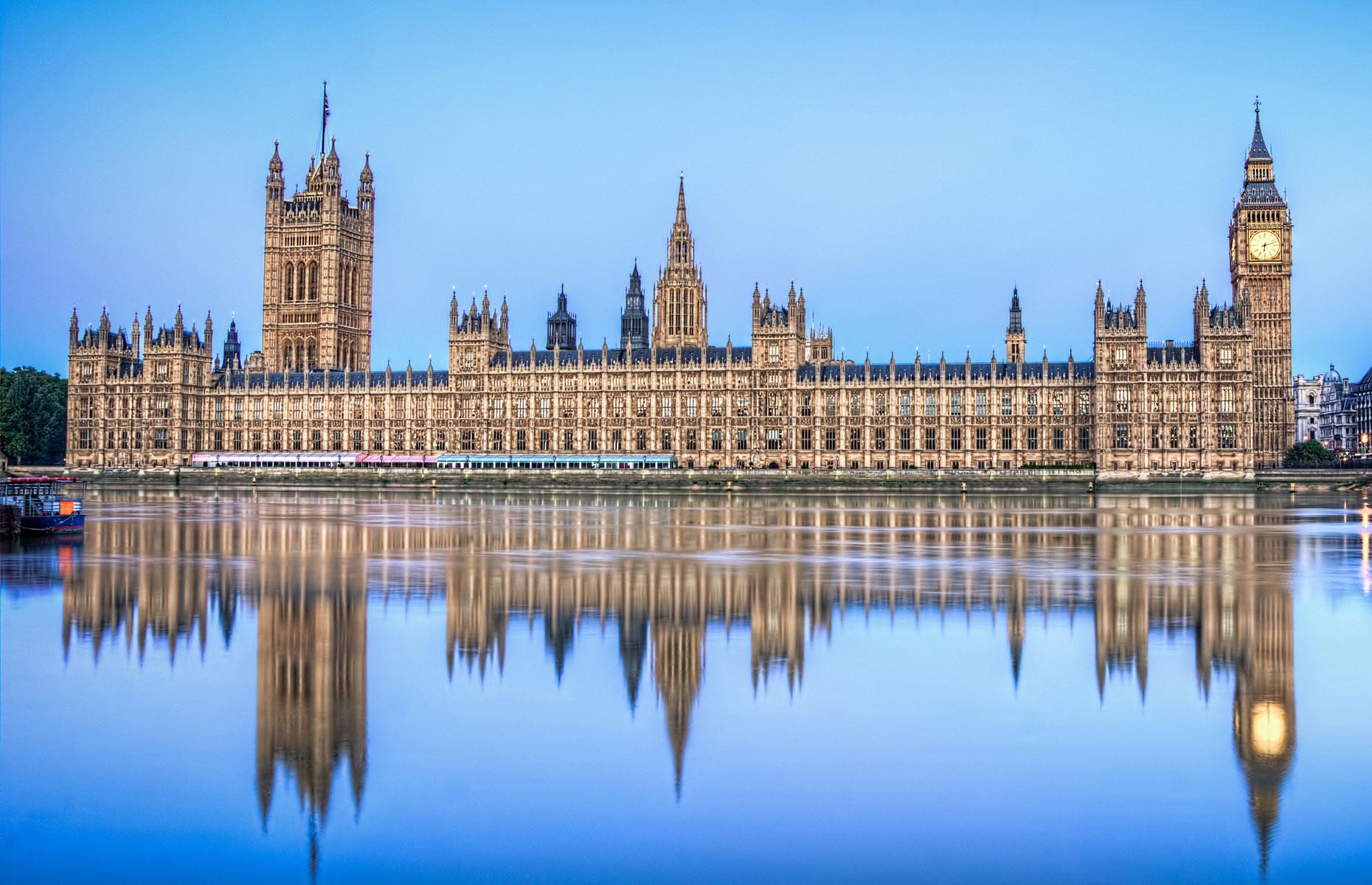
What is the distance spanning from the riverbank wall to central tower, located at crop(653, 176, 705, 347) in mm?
30276

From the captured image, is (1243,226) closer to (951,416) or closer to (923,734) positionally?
(951,416)

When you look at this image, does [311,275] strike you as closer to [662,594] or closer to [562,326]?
[562,326]

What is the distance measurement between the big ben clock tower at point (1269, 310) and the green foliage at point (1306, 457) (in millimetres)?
1150

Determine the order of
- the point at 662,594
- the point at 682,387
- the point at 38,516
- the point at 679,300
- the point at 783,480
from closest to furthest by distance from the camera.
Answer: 1. the point at 662,594
2. the point at 38,516
3. the point at 783,480
4. the point at 682,387
5. the point at 679,300

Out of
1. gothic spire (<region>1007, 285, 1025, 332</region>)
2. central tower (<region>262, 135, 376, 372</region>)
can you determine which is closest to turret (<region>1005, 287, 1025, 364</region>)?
gothic spire (<region>1007, 285, 1025, 332</region>)

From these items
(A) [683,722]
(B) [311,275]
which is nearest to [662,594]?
(A) [683,722]

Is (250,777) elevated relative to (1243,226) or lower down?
lower down

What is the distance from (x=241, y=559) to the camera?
3603 centimetres

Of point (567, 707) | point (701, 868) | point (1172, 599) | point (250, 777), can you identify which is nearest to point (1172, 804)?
point (701, 868)

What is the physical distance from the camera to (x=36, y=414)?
15238cm

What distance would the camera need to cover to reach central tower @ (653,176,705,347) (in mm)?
143125

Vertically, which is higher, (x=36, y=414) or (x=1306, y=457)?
(x=36, y=414)

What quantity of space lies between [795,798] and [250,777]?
17.1 feet

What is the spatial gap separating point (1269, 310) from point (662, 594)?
115m
